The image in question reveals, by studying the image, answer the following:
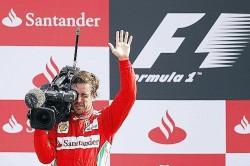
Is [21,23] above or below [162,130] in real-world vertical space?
above

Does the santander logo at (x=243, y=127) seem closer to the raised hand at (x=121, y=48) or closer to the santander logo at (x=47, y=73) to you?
the santander logo at (x=47, y=73)

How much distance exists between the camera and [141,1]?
123 inches

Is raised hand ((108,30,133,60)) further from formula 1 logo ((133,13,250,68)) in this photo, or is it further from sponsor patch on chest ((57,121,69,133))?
formula 1 logo ((133,13,250,68))

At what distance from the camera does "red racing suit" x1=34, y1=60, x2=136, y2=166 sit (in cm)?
216

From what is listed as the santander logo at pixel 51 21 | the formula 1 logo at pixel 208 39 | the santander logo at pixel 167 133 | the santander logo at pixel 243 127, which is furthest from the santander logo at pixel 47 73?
the santander logo at pixel 243 127

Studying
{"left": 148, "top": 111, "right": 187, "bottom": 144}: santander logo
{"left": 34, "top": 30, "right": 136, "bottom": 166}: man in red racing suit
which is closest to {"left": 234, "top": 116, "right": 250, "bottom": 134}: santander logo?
{"left": 148, "top": 111, "right": 187, "bottom": 144}: santander logo

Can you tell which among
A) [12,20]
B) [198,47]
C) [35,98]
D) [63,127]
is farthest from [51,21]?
[35,98]

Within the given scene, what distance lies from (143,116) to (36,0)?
88 cm

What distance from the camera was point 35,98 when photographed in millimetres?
2025

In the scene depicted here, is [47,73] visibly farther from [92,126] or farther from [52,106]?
[52,106]

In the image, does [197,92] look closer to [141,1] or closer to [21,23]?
[141,1]

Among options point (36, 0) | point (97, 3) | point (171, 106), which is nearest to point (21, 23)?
point (36, 0)

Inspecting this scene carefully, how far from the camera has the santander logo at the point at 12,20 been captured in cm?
312

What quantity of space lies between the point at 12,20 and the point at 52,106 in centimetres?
117
